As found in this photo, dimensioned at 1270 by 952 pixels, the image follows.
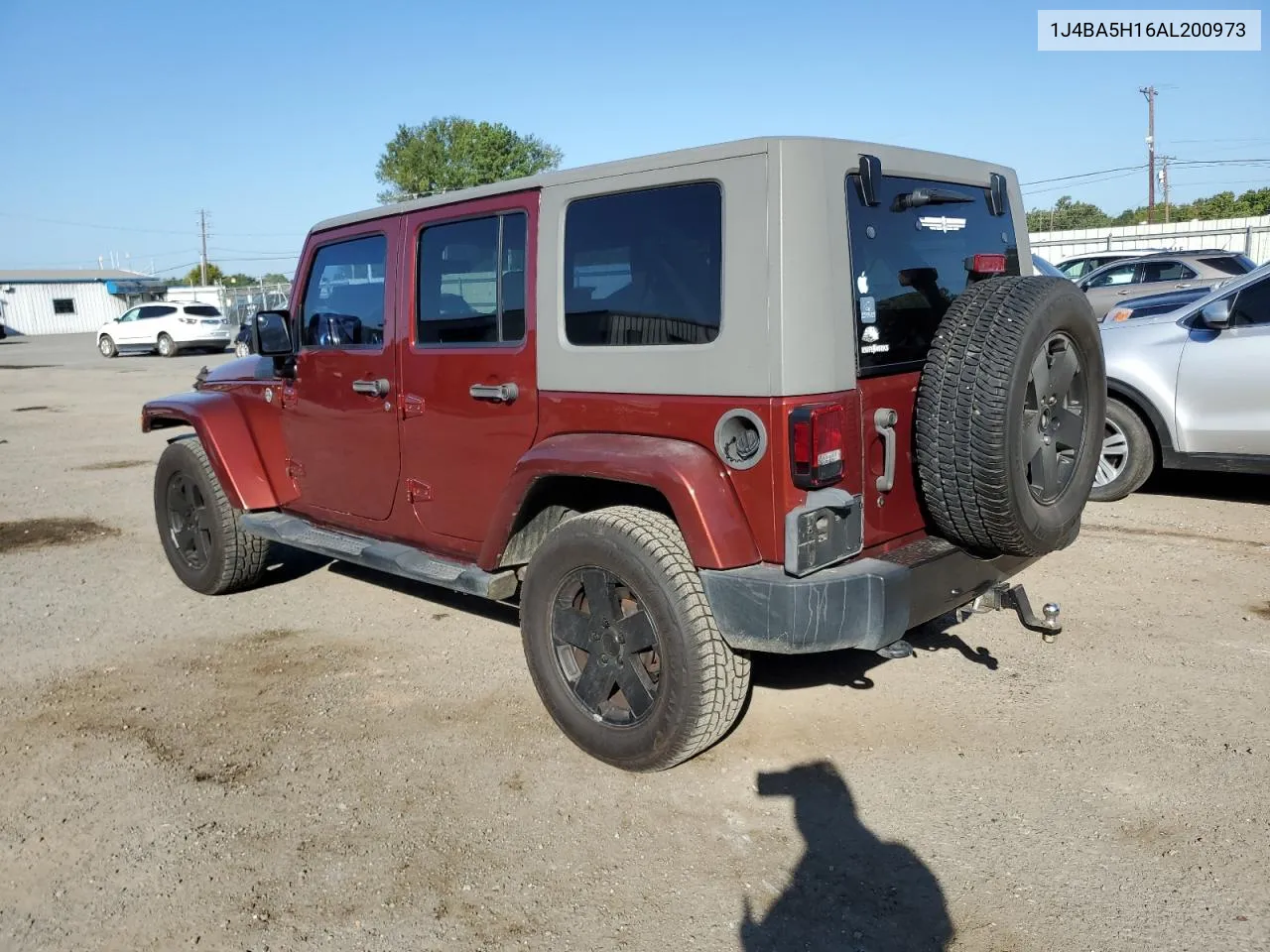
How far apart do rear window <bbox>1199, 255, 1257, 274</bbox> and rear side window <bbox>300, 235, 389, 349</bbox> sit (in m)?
14.9

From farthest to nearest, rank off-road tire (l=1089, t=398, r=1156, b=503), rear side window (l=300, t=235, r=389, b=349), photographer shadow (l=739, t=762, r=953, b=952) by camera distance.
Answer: off-road tire (l=1089, t=398, r=1156, b=503)
rear side window (l=300, t=235, r=389, b=349)
photographer shadow (l=739, t=762, r=953, b=952)

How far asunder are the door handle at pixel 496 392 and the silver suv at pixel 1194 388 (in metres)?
3.91

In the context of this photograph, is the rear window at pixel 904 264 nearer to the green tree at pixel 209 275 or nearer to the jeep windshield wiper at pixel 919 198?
the jeep windshield wiper at pixel 919 198

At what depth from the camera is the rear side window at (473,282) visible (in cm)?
388

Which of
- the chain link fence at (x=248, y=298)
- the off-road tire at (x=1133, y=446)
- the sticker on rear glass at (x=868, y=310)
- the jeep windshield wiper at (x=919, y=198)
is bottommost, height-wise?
the off-road tire at (x=1133, y=446)

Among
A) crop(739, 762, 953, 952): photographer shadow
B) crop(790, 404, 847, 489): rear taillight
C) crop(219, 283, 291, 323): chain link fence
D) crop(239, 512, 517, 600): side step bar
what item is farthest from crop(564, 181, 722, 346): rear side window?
crop(219, 283, 291, 323): chain link fence

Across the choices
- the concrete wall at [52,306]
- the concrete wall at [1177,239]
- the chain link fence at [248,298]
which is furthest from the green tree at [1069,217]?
the concrete wall at [52,306]

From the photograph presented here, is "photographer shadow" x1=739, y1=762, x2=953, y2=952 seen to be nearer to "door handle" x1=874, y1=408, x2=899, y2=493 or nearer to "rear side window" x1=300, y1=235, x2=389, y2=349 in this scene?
"door handle" x1=874, y1=408, x2=899, y2=493

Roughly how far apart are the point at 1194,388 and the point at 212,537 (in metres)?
5.96

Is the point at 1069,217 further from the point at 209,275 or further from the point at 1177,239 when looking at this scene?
the point at 209,275

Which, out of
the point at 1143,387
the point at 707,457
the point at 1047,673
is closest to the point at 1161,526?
the point at 1143,387

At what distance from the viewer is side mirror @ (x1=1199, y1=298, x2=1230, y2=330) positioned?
6285 mm

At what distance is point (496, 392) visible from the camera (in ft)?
12.7

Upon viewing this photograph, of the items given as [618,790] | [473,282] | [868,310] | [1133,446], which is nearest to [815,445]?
[868,310]
